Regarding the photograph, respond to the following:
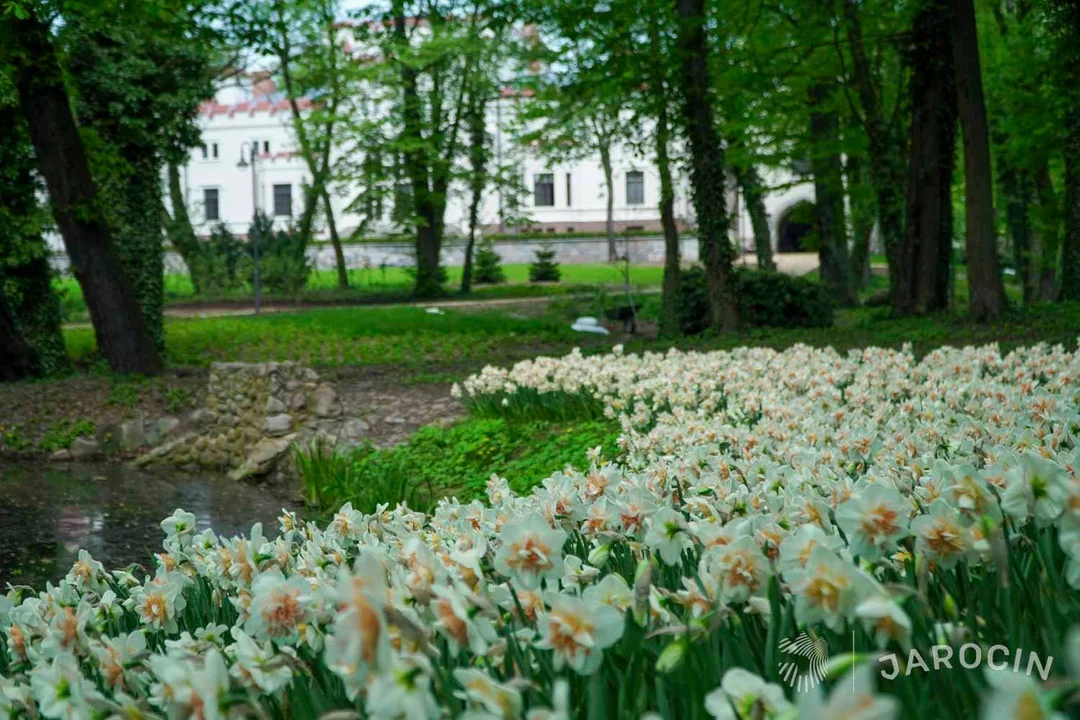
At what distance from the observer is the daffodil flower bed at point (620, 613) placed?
1.81m

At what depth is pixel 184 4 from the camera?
1393 centimetres

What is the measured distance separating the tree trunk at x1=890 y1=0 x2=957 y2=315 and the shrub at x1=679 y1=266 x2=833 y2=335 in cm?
158

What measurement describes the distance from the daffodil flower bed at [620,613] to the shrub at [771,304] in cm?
1506

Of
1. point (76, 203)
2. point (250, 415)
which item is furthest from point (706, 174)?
point (76, 203)

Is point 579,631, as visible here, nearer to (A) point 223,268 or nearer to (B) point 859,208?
(B) point 859,208

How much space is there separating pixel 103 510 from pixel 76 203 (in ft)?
17.9

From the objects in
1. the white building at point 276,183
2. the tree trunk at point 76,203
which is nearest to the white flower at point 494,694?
the tree trunk at point 76,203

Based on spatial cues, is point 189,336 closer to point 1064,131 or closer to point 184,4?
point 184,4

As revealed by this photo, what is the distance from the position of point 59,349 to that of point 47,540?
9214mm

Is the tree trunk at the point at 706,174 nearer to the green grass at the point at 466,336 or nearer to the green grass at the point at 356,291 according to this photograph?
the green grass at the point at 466,336

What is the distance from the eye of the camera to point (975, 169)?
14625mm

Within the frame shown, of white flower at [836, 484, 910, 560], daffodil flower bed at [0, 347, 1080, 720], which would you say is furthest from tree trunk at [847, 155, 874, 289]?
white flower at [836, 484, 910, 560]

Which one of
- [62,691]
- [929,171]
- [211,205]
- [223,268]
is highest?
[211,205]

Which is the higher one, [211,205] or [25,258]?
[211,205]
